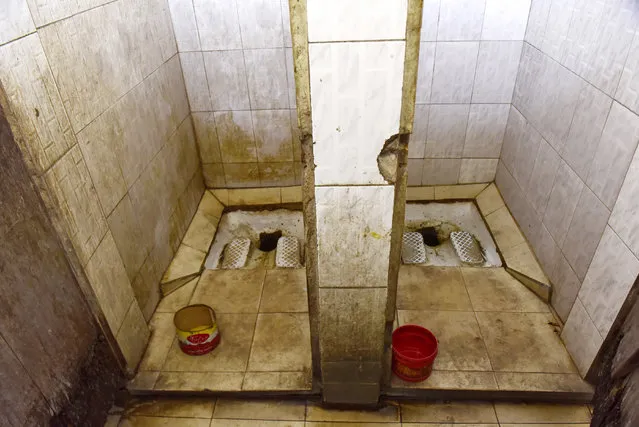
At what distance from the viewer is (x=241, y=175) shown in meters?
3.77

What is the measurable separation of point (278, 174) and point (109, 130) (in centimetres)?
169

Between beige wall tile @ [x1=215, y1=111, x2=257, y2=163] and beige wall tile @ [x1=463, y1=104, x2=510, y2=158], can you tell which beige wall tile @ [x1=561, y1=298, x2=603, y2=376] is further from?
beige wall tile @ [x1=215, y1=111, x2=257, y2=163]

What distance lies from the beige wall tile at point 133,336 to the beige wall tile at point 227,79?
1.69 m

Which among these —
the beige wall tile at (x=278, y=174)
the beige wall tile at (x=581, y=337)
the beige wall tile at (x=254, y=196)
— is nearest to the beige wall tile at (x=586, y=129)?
the beige wall tile at (x=581, y=337)

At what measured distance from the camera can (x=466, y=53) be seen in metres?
3.17

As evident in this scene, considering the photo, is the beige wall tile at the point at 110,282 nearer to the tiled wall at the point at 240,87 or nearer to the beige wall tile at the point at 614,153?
the tiled wall at the point at 240,87

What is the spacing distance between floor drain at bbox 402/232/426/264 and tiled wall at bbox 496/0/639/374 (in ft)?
2.42

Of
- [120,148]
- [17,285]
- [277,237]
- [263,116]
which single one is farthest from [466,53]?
[17,285]

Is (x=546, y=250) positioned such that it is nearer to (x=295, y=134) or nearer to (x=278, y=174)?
(x=295, y=134)

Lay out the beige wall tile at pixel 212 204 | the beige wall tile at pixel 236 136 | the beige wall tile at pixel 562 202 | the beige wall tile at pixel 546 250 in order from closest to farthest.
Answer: the beige wall tile at pixel 562 202
the beige wall tile at pixel 546 250
the beige wall tile at pixel 236 136
the beige wall tile at pixel 212 204

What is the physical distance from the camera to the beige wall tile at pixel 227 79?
10.6 ft

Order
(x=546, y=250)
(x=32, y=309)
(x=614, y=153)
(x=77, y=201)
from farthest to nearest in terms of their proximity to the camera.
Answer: (x=546, y=250) < (x=614, y=153) < (x=77, y=201) < (x=32, y=309)

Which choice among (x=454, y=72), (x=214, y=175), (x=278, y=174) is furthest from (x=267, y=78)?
(x=454, y=72)

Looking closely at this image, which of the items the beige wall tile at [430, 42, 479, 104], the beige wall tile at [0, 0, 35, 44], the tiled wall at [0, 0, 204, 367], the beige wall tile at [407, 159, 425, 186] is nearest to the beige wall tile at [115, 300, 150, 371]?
the tiled wall at [0, 0, 204, 367]
